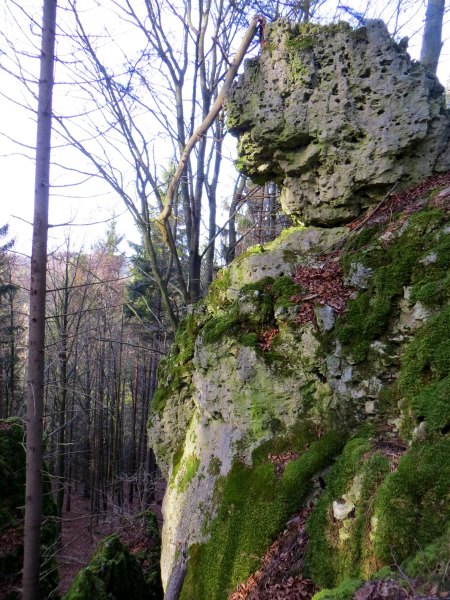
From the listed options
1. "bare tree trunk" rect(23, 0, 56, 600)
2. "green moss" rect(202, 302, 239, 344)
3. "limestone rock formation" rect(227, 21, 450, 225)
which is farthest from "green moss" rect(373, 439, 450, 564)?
"bare tree trunk" rect(23, 0, 56, 600)

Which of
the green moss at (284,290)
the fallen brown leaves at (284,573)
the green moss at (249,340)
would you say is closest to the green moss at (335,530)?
the fallen brown leaves at (284,573)

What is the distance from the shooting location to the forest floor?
10203 millimetres

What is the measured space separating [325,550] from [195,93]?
791 cm

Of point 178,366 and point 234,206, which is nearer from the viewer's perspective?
point 178,366

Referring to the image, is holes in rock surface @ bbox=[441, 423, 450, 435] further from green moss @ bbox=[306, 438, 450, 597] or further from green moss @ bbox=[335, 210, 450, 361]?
green moss @ bbox=[335, 210, 450, 361]

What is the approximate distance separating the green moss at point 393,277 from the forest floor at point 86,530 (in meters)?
7.19

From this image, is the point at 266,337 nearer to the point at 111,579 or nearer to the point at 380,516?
the point at 380,516

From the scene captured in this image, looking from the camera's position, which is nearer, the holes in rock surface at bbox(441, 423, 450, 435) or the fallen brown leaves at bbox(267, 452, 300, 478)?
the holes in rock surface at bbox(441, 423, 450, 435)

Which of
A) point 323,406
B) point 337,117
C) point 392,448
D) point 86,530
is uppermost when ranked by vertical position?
point 337,117

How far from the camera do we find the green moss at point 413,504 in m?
2.28

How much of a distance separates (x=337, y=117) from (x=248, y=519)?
5.03m

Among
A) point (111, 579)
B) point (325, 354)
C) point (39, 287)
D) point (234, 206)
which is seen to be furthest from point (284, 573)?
point (234, 206)

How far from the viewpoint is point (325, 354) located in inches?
158

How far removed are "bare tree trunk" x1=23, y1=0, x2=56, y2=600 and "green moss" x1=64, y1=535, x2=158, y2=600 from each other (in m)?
0.88
